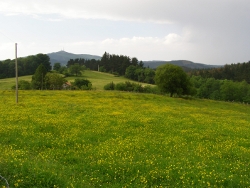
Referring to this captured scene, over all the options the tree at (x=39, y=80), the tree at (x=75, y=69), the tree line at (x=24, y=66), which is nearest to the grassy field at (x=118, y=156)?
the tree at (x=39, y=80)

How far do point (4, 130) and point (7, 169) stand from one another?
7.67m

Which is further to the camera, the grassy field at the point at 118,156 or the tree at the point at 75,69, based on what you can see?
the tree at the point at 75,69

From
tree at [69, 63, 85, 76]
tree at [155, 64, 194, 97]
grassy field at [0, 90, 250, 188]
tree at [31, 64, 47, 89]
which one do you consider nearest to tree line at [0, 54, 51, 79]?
tree at [69, 63, 85, 76]

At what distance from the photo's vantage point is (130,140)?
1443 centimetres

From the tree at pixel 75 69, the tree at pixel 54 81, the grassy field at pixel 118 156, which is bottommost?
the grassy field at pixel 118 156

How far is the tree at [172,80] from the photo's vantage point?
236ft

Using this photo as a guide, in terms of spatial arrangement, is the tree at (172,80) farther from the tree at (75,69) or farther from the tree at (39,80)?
the tree at (75,69)

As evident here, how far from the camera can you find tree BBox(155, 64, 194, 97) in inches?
2827

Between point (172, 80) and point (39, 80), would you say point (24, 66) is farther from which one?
point (172, 80)

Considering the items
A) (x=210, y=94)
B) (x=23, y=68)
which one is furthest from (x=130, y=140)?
(x=23, y=68)

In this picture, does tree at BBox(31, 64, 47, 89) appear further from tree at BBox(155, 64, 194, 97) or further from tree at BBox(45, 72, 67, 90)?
tree at BBox(155, 64, 194, 97)

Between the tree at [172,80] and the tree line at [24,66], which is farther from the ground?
the tree line at [24,66]

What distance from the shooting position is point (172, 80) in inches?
2815

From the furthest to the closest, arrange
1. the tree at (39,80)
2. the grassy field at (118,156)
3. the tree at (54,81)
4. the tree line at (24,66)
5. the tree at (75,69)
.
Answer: the tree at (75,69)
the tree line at (24,66)
the tree at (39,80)
the tree at (54,81)
the grassy field at (118,156)
